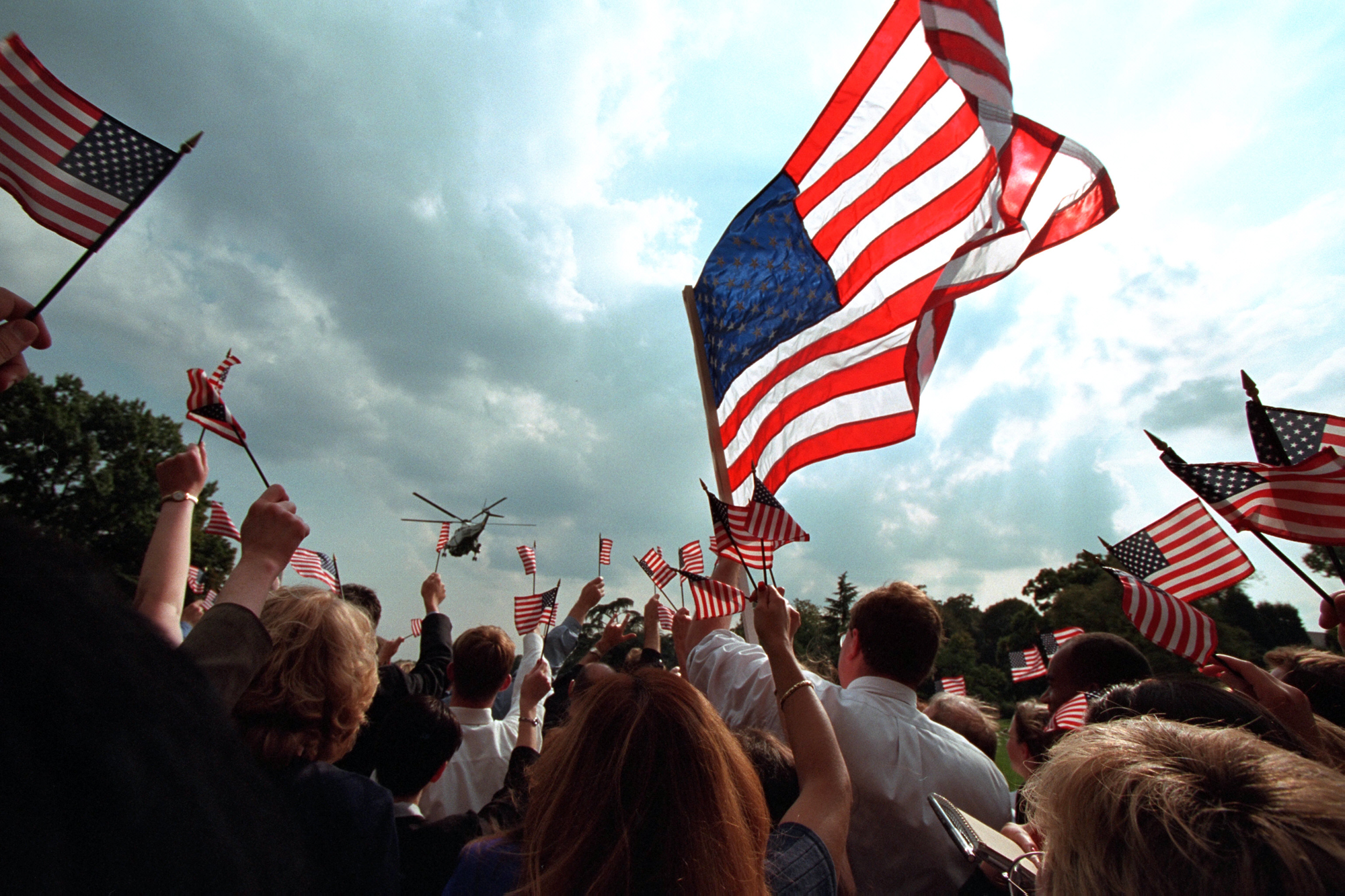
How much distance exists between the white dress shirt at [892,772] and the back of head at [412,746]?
4.37 ft

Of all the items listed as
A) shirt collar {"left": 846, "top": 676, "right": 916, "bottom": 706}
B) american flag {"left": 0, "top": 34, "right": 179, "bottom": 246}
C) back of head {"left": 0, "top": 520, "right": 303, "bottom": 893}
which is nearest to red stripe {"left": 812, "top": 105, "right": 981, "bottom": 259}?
shirt collar {"left": 846, "top": 676, "right": 916, "bottom": 706}

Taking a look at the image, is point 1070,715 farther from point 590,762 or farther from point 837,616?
point 837,616

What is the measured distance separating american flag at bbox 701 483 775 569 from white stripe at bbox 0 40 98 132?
3962 millimetres

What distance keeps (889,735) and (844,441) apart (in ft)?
9.40

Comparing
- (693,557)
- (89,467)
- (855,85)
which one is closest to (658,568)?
(693,557)

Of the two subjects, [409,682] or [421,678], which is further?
[421,678]

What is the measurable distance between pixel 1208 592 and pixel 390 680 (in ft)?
23.8

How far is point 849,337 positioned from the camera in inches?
215

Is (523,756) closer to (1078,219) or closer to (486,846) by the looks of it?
(486,846)

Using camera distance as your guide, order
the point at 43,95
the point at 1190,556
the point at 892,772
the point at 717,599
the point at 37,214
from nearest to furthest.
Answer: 1. the point at 892,772
2. the point at 37,214
3. the point at 43,95
4. the point at 717,599
5. the point at 1190,556

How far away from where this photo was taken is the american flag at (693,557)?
1173cm

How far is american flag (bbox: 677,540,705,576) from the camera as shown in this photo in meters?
11.7

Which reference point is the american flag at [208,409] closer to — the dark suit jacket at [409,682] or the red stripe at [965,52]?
the dark suit jacket at [409,682]

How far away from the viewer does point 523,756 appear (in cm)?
310
